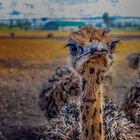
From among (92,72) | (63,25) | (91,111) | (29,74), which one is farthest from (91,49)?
(29,74)

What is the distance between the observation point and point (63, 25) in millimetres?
1897

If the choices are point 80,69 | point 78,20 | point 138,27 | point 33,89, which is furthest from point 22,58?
point 80,69

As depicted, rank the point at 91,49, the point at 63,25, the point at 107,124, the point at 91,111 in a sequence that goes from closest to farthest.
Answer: the point at 91,49 < the point at 91,111 < the point at 107,124 < the point at 63,25

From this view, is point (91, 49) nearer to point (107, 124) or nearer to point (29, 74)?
point (107, 124)

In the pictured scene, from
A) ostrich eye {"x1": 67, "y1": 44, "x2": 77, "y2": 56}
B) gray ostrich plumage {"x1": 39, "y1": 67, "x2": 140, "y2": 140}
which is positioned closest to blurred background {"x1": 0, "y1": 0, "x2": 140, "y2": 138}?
gray ostrich plumage {"x1": 39, "y1": 67, "x2": 140, "y2": 140}

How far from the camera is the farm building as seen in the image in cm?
188

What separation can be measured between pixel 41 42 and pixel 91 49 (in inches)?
23.0

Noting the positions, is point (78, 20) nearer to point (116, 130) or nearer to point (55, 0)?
point (55, 0)

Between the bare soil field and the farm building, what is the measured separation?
0.10ft

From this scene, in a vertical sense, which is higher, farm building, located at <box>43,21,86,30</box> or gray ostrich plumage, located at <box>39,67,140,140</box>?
farm building, located at <box>43,21,86,30</box>

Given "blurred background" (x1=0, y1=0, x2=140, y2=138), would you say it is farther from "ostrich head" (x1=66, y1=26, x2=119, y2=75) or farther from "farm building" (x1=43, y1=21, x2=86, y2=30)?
"ostrich head" (x1=66, y1=26, x2=119, y2=75)

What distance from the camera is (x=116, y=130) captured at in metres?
1.57

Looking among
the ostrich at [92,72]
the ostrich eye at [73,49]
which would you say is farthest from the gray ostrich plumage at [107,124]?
the ostrich eye at [73,49]

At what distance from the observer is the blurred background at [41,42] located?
188cm
